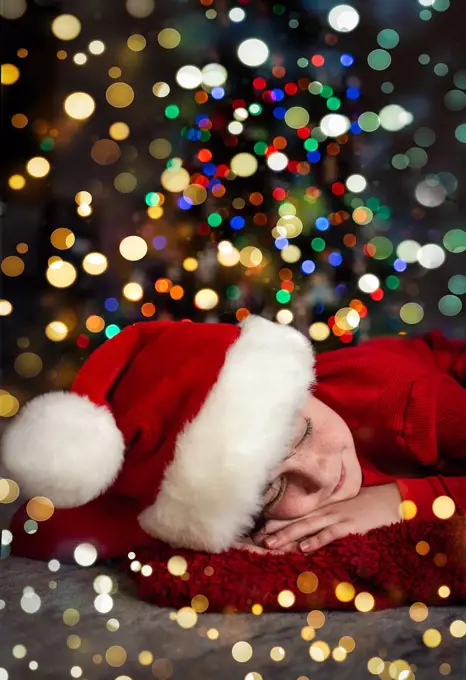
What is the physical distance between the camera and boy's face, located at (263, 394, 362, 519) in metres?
0.76

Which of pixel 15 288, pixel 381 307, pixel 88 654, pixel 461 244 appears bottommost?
pixel 15 288

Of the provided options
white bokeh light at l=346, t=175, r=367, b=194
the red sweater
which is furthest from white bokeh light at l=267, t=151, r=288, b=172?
the red sweater

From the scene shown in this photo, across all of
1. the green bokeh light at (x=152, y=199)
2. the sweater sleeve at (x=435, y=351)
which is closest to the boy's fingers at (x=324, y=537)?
the sweater sleeve at (x=435, y=351)

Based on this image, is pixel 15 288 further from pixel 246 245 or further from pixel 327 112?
pixel 327 112

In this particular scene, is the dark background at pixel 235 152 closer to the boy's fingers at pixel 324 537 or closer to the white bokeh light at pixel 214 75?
the white bokeh light at pixel 214 75

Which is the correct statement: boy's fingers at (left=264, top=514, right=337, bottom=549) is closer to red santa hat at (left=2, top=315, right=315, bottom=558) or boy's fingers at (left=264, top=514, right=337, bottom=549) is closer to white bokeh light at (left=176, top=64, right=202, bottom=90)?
red santa hat at (left=2, top=315, right=315, bottom=558)

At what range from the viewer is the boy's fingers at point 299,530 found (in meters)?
0.76

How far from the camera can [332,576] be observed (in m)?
0.68

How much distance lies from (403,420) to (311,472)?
0.21 meters

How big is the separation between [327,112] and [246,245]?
0.32 meters

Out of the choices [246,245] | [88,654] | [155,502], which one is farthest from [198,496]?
[246,245]

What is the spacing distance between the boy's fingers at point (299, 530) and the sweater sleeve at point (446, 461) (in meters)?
0.12

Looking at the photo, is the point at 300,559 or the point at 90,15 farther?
the point at 90,15

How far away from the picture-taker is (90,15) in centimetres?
149
